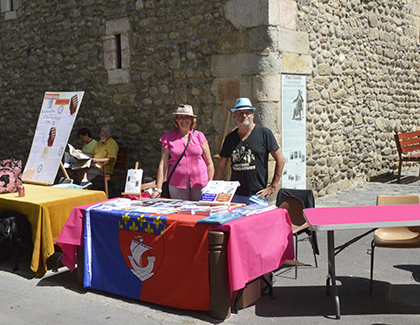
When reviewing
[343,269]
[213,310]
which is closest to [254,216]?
[213,310]

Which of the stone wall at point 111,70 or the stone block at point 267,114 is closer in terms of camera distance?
the stone block at point 267,114

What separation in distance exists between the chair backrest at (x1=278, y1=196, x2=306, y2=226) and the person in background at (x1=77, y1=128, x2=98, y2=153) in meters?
4.14

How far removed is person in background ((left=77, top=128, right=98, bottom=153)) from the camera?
766 cm

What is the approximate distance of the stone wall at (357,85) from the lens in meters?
7.28

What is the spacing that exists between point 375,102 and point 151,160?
415cm

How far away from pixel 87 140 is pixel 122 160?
663 mm

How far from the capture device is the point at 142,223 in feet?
11.7

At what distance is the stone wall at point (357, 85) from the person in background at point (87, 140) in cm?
329

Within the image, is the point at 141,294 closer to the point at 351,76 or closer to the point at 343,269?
the point at 343,269

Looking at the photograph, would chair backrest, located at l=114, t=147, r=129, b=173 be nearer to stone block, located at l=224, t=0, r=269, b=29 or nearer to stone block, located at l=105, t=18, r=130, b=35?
stone block, located at l=105, t=18, r=130, b=35

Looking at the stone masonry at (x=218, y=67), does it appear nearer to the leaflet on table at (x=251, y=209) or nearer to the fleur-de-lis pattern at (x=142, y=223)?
the leaflet on table at (x=251, y=209)

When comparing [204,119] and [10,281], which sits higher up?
[204,119]

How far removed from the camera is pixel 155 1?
717 cm

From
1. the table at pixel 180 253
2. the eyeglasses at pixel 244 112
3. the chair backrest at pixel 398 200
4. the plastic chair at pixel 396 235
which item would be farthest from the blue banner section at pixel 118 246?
the chair backrest at pixel 398 200
